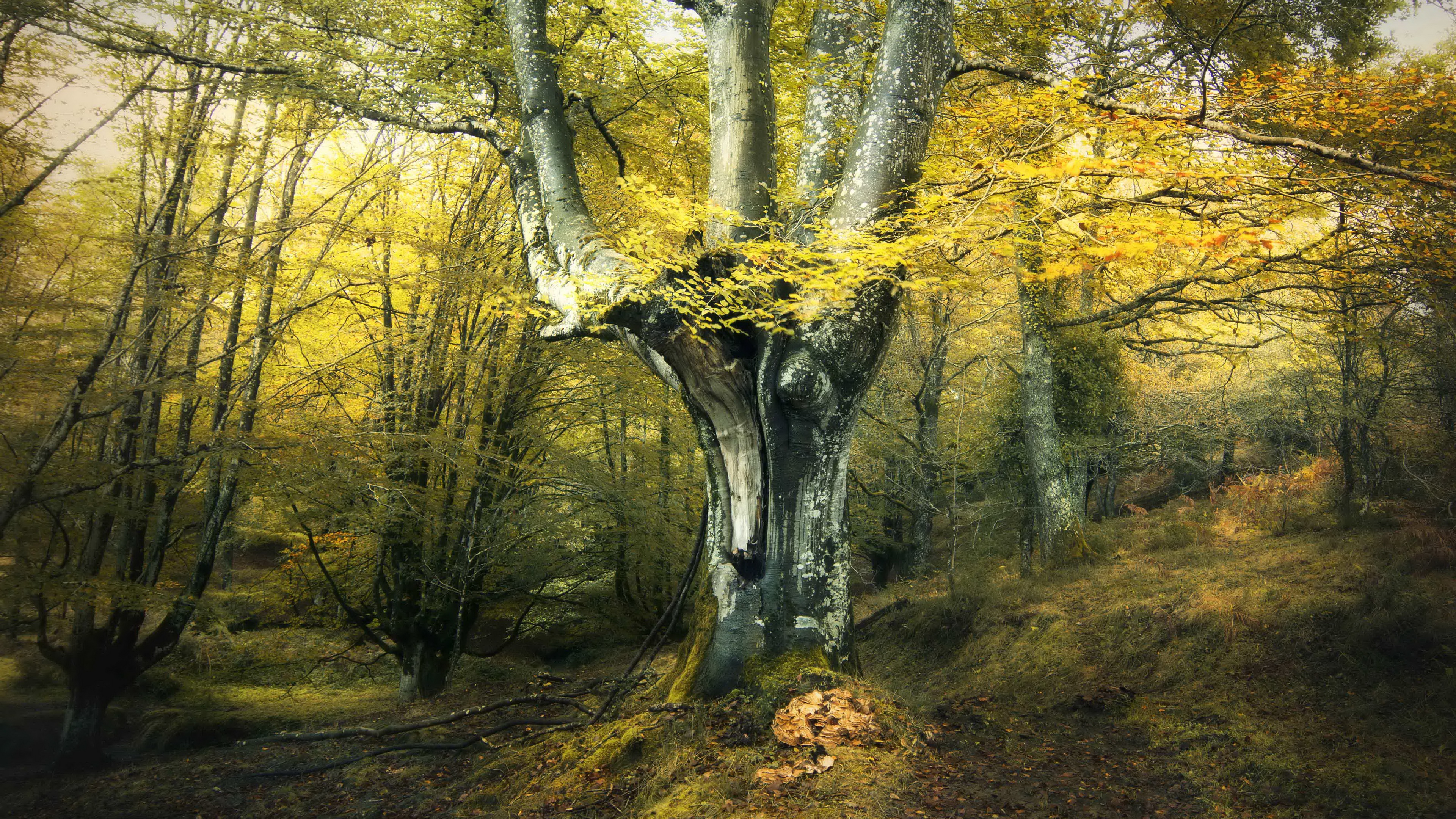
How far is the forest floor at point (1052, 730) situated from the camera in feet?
11.1

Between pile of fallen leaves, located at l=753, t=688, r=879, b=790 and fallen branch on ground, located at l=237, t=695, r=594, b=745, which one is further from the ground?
pile of fallen leaves, located at l=753, t=688, r=879, b=790

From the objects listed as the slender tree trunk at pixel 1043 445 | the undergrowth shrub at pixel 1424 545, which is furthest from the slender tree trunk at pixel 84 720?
the undergrowth shrub at pixel 1424 545

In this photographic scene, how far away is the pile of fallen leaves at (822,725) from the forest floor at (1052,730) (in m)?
0.09

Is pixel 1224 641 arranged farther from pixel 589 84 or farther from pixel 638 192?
pixel 589 84

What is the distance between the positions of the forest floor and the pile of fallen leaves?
9 centimetres

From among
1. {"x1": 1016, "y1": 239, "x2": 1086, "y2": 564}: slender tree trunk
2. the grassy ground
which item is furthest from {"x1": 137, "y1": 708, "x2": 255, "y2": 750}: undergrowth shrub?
{"x1": 1016, "y1": 239, "x2": 1086, "y2": 564}: slender tree trunk

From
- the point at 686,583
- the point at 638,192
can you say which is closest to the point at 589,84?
the point at 638,192

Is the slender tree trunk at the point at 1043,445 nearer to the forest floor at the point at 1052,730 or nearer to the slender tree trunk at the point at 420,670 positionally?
the forest floor at the point at 1052,730

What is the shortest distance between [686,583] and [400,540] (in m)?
3.85

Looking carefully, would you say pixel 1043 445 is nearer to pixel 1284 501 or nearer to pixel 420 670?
pixel 1284 501

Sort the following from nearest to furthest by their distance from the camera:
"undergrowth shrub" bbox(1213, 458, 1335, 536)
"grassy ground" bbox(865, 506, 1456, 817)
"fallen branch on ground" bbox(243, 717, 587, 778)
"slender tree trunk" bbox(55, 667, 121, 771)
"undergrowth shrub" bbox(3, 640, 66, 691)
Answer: "grassy ground" bbox(865, 506, 1456, 817), "fallen branch on ground" bbox(243, 717, 587, 778), "slender tree trunk" bbox(55, 667, 121, 771), "undergrowth shrub" bbox(1213, 458, 1335, 536), "undergrowth shrub" bbox(3, 640, 66, 691)

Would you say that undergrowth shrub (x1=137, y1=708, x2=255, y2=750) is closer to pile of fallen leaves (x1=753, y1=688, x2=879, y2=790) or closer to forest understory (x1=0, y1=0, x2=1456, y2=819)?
forest understory (x1=0, y1=0, x2=1456, y2=819)

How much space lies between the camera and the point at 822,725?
11.5 ft

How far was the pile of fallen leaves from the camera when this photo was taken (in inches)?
132
